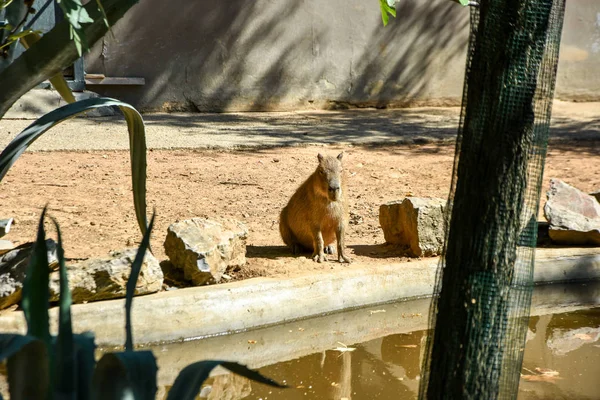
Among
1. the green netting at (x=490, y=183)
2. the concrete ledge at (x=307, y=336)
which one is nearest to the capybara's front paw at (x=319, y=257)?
the concrete ledge at (x=307, y=336)

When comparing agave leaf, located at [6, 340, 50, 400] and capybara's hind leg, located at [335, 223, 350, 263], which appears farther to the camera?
capybara's hind leg, located at [335, 223, 350, 263]

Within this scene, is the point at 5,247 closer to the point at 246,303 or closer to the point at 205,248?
the point at 205,248

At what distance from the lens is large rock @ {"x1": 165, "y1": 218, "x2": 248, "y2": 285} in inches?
200

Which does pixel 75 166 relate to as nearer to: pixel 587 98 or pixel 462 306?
pixel 462 306

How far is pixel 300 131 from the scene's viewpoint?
421 inches

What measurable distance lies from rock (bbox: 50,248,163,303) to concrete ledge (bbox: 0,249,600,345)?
0.13 m

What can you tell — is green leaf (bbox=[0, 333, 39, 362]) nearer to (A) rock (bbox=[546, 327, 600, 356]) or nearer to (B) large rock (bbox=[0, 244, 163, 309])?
(B) large rock (bbox=[0, 244, 163, 309])

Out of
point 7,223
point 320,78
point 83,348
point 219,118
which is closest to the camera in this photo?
point 83,348

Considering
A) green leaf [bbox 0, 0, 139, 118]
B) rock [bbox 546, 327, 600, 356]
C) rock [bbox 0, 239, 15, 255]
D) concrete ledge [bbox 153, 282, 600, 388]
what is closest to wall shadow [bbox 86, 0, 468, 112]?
rock [bbox 0, 239, 15, 255]

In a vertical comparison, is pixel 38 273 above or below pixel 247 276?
above

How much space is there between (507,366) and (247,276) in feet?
8.86

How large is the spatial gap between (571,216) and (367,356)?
2283mm

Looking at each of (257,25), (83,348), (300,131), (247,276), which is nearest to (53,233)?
(247,276)

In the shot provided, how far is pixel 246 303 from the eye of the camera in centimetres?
488
